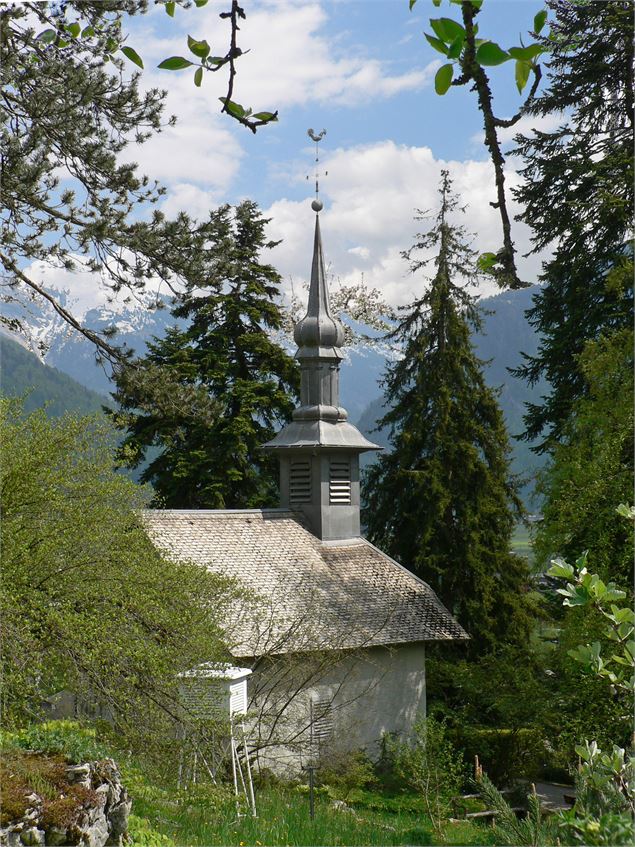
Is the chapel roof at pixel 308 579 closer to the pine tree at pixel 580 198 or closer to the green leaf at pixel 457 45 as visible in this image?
the pine tree at pixel 580 198

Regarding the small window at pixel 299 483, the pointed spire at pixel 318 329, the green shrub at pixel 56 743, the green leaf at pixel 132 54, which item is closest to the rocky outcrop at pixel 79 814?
the green shrub at pixel 56 743

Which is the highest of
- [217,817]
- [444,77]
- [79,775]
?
[444,77]

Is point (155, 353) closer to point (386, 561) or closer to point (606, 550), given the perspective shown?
point (386, 561)

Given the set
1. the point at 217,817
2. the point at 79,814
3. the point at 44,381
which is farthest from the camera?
the point at 44,381

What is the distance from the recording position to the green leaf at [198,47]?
278 centimetres

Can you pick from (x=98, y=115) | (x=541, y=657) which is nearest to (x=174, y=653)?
(x=98, y=115)

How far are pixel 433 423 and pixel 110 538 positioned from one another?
14.6 metres

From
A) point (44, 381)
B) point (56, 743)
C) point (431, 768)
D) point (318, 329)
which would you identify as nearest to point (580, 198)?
point (318, 329)

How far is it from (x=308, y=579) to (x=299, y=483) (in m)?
2.84

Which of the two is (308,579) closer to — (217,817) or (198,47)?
(217,817)

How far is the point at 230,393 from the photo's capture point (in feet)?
80.2

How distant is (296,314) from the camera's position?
97.7ft

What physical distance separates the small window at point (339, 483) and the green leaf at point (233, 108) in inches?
700

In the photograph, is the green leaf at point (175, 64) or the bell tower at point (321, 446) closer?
the green leaf at point (175, 64)
